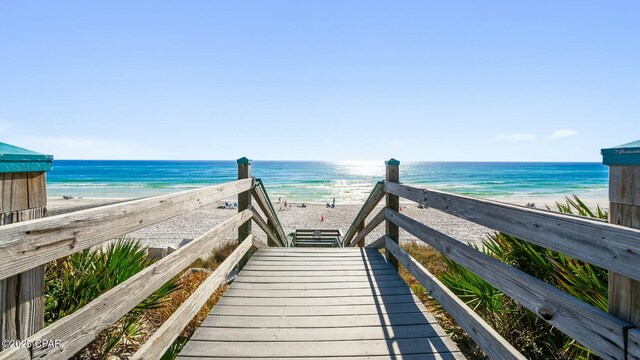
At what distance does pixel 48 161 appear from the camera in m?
1.50

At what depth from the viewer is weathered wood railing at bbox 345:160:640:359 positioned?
132cm

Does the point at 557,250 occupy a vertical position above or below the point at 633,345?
above

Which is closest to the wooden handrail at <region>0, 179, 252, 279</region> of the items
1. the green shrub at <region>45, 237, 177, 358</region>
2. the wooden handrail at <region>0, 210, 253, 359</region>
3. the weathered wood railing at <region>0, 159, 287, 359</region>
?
the weathered wood railing at <region>0, 159, 287, 359</region>

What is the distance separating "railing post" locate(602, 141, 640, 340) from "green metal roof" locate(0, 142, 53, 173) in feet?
7.55

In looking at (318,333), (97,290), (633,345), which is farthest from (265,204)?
(633,345)

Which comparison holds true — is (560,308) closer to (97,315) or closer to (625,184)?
(625,184)

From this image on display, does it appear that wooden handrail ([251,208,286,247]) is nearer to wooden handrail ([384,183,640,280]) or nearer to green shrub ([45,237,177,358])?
green shrub ([45,237,177,358])

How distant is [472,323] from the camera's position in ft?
7.64

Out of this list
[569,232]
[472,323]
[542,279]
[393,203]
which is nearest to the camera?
[569,232]

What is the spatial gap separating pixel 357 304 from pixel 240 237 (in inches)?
73.6

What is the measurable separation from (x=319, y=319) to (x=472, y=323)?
128 cm

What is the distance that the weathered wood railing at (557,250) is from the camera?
132 cm

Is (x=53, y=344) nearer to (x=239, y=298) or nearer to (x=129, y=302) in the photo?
(x=129, y=302)

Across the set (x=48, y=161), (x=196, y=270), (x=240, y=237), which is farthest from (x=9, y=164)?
(x=196, y=270)
